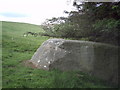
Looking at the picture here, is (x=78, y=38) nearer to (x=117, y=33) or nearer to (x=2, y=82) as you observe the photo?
(x=117, y=33)

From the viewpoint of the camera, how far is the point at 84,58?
4.73 metres

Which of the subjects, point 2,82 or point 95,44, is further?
point 95,44

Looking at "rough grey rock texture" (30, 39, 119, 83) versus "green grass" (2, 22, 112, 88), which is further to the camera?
"rough grey rock texture" (30, 39, 119, 83)

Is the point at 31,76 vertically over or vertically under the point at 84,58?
under

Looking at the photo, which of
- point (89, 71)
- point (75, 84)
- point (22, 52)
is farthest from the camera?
point (22, 52)

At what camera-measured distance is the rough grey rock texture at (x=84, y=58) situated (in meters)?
4.59

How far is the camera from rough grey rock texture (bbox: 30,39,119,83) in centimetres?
459

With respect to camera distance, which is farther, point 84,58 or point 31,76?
point 84,58

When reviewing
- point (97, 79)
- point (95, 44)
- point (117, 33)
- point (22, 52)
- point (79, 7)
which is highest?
point (79, 7)

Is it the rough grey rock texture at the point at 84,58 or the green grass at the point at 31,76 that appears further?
the rough grey rock texture at the point at 84,58

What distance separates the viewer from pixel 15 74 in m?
3.96

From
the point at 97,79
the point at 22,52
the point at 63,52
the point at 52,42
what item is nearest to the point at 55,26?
the point at 52,42

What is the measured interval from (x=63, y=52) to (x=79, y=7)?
1.79m

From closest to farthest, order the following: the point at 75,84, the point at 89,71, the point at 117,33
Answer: the point at 75,84 → the point at 117,33 → the point at 89,71
